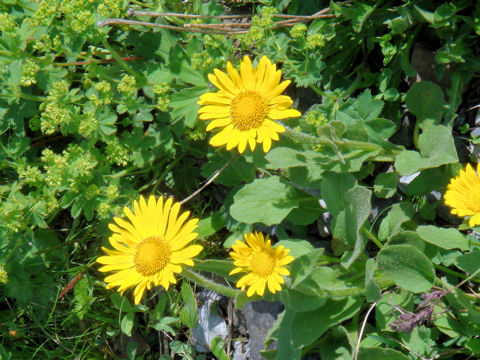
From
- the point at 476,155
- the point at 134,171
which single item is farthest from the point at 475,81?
the point at 134,171

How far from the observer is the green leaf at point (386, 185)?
3809 mm

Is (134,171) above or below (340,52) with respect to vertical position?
below

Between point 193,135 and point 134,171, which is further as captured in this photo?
point 134,171

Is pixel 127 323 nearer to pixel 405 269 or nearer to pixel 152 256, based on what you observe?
pixel 152 256

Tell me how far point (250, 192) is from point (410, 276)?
1.19 meters

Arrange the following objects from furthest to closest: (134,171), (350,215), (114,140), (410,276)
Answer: (134,171) < (114,140) < (350,215) < (410,276)

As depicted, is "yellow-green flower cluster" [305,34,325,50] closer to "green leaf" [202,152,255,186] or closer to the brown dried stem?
the brown dried stem

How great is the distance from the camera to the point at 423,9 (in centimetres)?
374

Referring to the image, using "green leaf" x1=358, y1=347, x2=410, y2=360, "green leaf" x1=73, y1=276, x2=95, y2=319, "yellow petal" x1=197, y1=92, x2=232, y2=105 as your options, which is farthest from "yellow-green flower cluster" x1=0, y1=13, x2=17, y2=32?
"green leaf" x1=358, y1=347, x2=410, y2=360

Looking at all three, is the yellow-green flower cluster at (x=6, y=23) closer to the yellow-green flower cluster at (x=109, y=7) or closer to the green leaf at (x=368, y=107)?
the yellow-green flower cluster at (x=109, y=7)

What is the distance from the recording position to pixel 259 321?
425cm

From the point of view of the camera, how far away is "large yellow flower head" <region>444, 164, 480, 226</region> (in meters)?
3.00

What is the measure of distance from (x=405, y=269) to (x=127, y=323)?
222 cm

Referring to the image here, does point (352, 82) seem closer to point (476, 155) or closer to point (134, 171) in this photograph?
point (476, 155)
